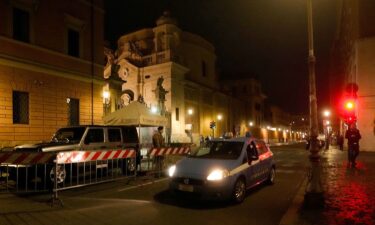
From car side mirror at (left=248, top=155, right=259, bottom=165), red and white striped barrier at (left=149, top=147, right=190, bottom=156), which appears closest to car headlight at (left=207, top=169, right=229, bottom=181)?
car side mirror at (left=248, top=155, right=259, bottom=165)

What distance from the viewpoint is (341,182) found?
43.9ft

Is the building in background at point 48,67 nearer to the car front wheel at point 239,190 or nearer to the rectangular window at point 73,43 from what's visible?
the rectangular window at point 73,43

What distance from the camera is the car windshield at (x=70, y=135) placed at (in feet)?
44.5

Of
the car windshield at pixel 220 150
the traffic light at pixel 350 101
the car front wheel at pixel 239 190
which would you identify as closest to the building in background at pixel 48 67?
the car windshield at pixel 220 150

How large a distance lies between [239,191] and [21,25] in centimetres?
1550

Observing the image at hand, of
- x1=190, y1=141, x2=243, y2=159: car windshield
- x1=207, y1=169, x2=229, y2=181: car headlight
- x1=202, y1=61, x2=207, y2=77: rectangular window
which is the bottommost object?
x1=207, y1=169, x2=229, y2=181: car headlight

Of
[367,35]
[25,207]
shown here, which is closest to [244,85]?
[367,35]

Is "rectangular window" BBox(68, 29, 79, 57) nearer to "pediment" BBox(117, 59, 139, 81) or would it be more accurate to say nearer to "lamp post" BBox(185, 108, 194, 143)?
"pediment" BBox(117, 59, 139, 81)

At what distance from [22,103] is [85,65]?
5363 mm

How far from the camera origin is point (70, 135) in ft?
45.5

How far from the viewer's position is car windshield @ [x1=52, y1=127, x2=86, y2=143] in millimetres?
13555

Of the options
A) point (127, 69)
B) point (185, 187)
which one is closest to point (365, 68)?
point (127, 69)

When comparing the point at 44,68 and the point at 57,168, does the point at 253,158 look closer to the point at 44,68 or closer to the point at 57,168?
the point at 57,168

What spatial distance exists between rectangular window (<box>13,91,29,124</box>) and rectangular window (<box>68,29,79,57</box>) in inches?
179
